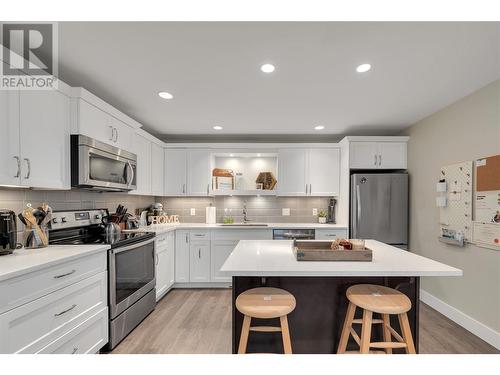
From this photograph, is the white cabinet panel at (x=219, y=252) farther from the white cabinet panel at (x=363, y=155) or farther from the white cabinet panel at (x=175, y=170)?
the white cabinet panel at (x=363, y=155)

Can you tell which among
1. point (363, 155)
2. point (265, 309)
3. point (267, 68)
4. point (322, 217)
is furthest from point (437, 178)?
point (265, 309)

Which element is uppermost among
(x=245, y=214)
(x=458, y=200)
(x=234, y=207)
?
(x=458, y=200)

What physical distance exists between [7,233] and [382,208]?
3734 millimetres

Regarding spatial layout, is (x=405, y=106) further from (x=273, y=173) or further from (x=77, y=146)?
(x=77, y=146)

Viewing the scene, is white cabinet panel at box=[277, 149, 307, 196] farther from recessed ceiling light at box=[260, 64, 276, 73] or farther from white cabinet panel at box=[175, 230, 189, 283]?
recessed ceiling light at box=[260, 64, 276, 73]

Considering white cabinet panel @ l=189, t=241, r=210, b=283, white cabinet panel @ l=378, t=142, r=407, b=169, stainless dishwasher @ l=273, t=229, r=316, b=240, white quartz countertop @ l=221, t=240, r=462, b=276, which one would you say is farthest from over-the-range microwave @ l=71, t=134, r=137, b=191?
white cabinet panel @ l=378, t=142, r=407, b=169

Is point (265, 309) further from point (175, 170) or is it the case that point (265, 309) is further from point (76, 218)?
point (175, 170)

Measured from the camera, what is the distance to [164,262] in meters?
3.20

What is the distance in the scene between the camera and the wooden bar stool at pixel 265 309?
1359 mm

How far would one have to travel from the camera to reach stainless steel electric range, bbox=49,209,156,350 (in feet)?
6.88

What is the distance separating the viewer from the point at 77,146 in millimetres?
2055

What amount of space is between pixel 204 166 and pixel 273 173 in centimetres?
113

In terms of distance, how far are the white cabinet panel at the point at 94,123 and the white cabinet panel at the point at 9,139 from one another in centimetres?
46
